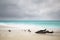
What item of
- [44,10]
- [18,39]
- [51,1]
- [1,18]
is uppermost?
[51,1]

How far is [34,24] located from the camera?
1.55 m

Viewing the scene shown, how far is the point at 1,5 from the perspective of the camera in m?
1.62

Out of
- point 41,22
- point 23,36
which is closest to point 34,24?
point 41,22

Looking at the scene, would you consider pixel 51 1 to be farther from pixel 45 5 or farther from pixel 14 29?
pixel 14 29

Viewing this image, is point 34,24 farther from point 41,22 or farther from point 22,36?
point 22,36

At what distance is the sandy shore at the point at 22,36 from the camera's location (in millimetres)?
1532

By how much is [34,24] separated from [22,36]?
26 cm

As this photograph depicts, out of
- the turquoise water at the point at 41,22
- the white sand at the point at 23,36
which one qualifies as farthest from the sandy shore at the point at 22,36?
the turquoise water at the point at 41,22

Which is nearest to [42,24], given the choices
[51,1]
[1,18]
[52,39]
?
[52,39]

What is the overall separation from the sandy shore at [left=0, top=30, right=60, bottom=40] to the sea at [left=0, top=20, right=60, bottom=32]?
0.09 metres

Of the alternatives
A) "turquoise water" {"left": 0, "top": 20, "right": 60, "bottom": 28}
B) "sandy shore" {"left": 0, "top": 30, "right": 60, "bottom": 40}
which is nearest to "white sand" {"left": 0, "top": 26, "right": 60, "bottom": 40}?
"sandy shore" {"left": 0, "top": 30, "right": 60, "bottom": 40}

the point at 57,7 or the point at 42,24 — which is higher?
the point at 57,7

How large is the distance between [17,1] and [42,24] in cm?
52

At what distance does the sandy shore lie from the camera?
1.53 metres
